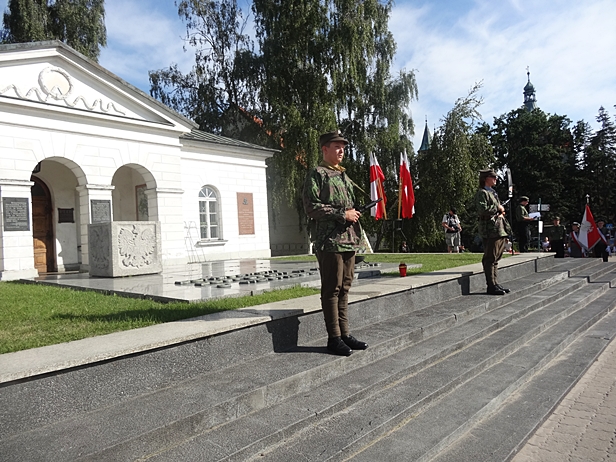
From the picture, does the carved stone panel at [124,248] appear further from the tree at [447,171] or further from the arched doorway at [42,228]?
the tree at [447,171]

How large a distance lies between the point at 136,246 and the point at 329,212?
7047mm

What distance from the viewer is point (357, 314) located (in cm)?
506

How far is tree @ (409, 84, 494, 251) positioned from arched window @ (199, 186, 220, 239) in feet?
38.5

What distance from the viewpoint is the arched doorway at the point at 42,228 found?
46.3 ft

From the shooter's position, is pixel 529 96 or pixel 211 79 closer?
pixel 211 79

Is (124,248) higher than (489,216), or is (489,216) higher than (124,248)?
(489,216)

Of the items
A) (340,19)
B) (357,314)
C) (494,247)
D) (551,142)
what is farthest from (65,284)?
(551,142)

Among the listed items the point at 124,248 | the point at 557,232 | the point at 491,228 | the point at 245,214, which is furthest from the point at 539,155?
the point at 124,248

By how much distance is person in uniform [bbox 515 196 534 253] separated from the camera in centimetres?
1080

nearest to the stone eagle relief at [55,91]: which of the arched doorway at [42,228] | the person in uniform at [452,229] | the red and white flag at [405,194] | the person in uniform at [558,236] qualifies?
the arched doorway at [42,228]

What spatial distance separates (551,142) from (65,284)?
146ft

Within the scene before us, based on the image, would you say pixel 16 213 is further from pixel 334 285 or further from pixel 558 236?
pixel 558 236

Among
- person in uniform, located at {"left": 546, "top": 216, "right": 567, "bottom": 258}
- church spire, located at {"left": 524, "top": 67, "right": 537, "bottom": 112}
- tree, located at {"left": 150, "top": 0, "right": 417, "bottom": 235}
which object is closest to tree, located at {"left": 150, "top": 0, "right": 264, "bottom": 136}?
tree, located at {"left": 150, "top": 0, "right": 417, "bottom": 235}

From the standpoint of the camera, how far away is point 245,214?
→ 18188 millimetres
